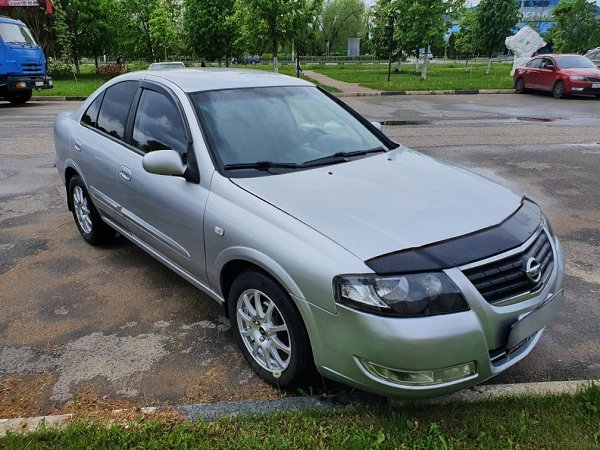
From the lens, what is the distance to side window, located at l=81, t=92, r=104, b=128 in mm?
4801

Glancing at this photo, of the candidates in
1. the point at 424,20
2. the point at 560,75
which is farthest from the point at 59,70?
the point at 560,75

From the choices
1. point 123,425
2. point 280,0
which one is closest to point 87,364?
point 123,425

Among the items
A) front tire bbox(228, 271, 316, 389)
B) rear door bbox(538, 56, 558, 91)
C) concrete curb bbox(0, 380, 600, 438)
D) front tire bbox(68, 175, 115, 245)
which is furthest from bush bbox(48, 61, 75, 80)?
concrete curb bbox(0, 380, 600, 438)

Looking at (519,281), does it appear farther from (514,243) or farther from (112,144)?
(112,144)

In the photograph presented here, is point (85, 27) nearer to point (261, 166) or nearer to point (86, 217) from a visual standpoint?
point (86, 217)

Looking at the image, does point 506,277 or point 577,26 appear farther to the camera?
point 577,26

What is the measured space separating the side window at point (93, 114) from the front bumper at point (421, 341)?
3.15m

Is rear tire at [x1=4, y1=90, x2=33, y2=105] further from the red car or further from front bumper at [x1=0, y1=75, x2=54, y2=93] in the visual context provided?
the red car

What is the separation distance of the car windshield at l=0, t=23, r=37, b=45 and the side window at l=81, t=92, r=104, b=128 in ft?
48.3

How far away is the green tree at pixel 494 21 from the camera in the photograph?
33812 mm

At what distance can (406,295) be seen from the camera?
241 cm

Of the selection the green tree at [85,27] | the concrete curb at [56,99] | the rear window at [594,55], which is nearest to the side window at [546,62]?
the rear window at [594,55]

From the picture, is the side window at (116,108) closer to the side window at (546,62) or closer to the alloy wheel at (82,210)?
the alloy wheel at (82,210)

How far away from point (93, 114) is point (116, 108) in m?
0.51
